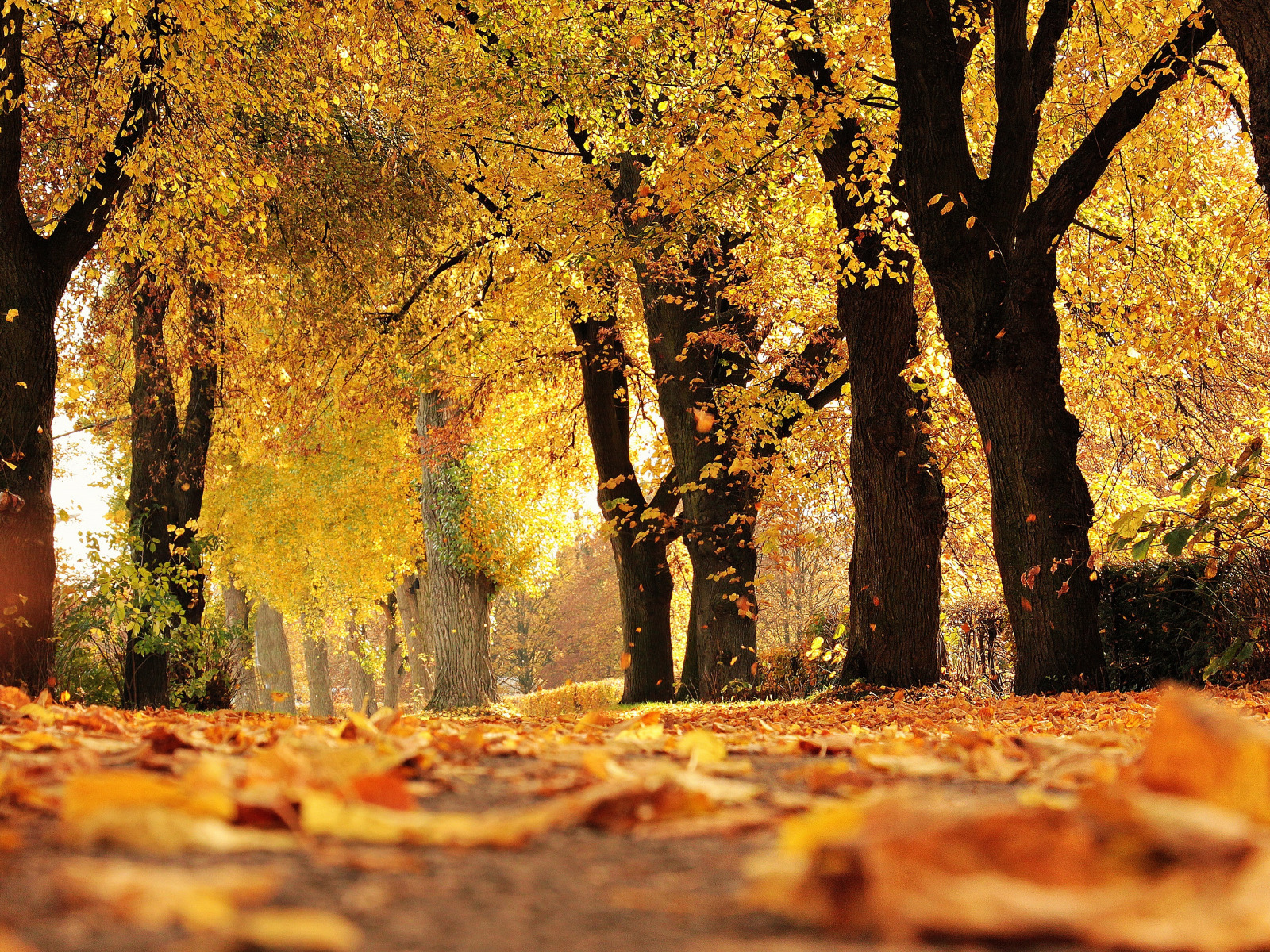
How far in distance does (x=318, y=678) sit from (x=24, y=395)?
26.3 m

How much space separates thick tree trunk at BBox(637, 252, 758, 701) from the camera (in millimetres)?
12070

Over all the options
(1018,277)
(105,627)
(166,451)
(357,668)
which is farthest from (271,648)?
(1018,277)

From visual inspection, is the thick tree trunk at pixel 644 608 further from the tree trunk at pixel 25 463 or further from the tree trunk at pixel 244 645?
the tree trunk at pixel 25 463

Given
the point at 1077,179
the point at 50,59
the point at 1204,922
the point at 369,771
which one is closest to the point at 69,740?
the point at 369,771

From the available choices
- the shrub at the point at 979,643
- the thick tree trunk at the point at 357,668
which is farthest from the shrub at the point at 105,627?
the thick tree trunk at the point at 357,668

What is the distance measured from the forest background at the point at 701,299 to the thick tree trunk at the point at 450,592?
93 millimetres

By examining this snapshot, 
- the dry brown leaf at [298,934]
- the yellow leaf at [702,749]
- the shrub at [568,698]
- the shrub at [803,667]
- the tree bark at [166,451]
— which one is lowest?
the shrub at [568,698]

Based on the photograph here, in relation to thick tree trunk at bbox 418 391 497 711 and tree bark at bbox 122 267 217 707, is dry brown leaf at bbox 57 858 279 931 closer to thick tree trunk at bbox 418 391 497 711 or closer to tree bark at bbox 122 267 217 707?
tree bark at bbox 122 267 217 707

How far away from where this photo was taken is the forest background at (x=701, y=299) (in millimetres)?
7609

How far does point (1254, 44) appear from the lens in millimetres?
5238

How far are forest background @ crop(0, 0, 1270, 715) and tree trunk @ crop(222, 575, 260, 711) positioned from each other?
175mm

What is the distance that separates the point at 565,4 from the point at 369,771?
935 centimetres

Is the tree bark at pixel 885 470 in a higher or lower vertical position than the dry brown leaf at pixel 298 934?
higher

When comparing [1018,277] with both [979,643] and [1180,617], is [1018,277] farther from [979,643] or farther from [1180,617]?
[979,643]
